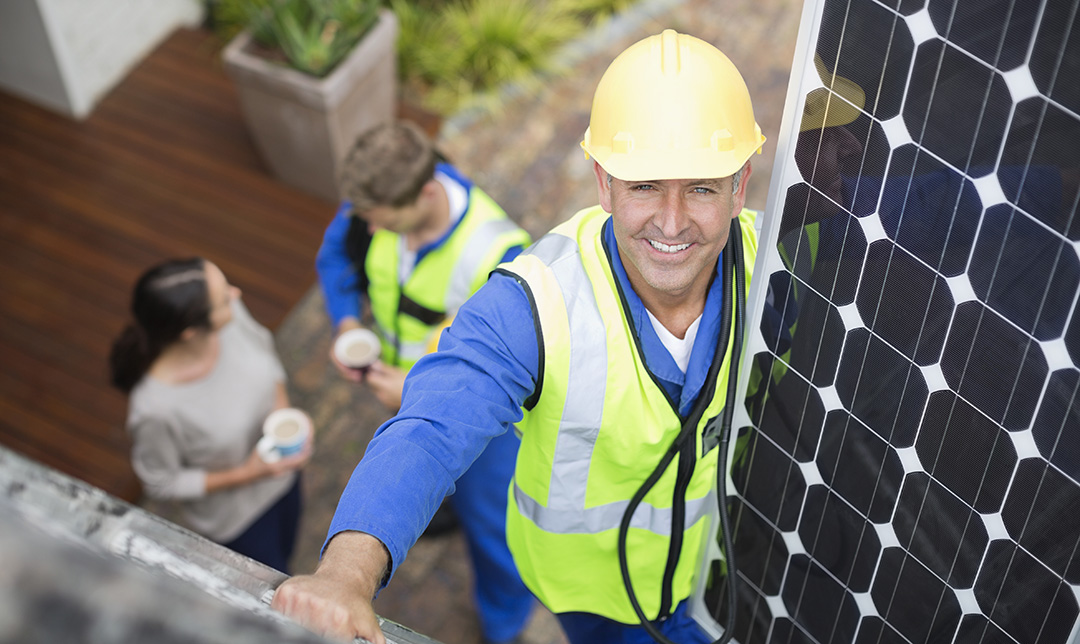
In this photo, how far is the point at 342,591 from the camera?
4.40ft

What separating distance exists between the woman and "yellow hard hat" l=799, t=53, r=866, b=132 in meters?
2.09

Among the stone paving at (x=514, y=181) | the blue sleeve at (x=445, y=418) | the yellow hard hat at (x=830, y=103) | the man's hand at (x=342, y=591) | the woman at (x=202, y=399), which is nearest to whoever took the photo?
the man's hand at (x=342, y=591)

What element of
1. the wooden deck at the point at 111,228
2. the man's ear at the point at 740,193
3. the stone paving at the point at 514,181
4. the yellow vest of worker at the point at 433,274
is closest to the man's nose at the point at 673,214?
the man's ear at the point at 740,193

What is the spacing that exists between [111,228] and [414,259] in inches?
106

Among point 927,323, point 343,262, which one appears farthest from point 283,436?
point 927,323

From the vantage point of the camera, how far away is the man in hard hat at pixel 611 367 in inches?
66.4

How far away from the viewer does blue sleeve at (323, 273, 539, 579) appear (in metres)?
1.58

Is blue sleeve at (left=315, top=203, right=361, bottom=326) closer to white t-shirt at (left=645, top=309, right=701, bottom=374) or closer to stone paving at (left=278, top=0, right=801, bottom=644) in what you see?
stone paving at (left=278, top=0, right=801, bottom=644)

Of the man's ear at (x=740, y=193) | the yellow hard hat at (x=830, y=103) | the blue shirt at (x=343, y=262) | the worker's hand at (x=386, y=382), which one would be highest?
the yellow hard hat at (x=830, y=103)

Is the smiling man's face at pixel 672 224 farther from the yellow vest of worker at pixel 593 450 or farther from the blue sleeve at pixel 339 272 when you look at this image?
the blue sleeve at pixel 339 272

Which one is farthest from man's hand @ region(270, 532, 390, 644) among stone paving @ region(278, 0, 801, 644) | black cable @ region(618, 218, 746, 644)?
stone paving @ region(278, 0, 801, 644)

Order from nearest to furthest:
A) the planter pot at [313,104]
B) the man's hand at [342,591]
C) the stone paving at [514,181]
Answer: the man's hand at [342,591]
the stone paving at [514,181]
the planter pot at [313,104]

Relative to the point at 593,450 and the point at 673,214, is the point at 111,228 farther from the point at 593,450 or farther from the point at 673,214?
the point at 673,214

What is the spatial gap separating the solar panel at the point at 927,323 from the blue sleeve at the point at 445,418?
1.40 ft
